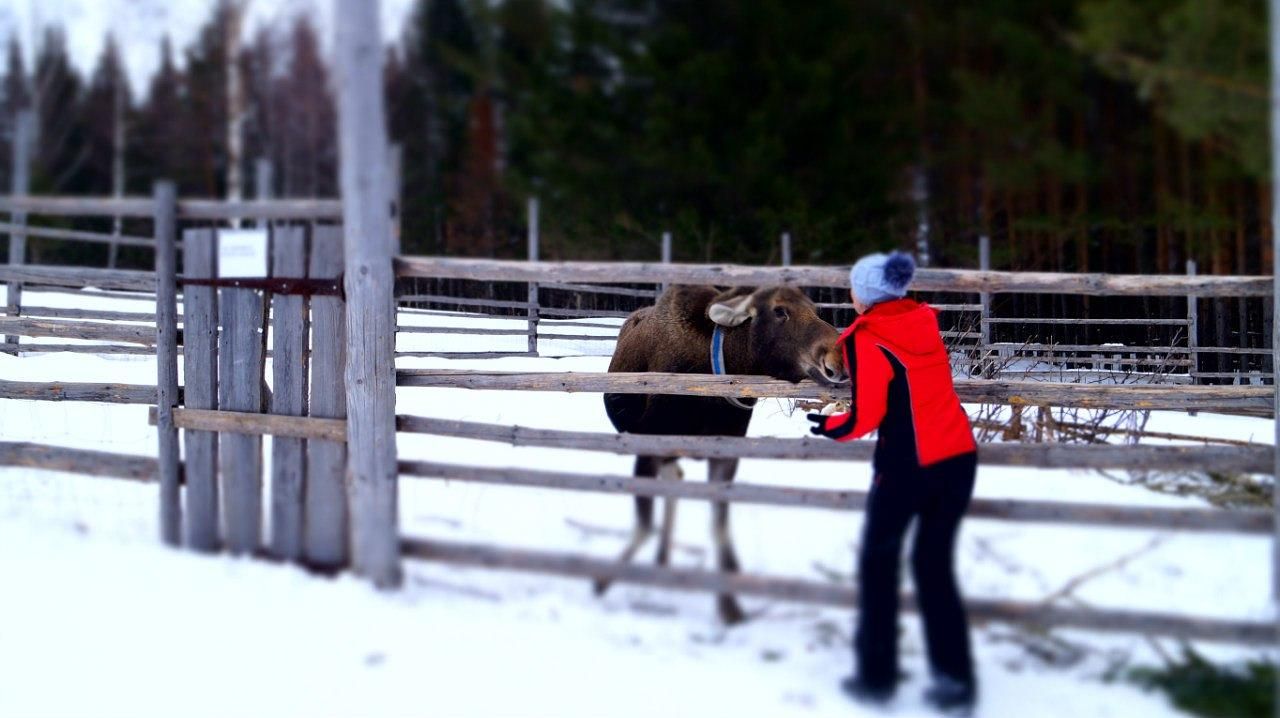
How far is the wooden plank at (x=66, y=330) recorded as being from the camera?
707 centimetres

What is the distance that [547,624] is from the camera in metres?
3.93

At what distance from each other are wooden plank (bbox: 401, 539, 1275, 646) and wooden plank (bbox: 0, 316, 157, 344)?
4354 millimetres

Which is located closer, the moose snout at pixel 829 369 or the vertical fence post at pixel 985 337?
the moose snout at pixel 829 369

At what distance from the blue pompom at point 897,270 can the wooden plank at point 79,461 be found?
3.81 m

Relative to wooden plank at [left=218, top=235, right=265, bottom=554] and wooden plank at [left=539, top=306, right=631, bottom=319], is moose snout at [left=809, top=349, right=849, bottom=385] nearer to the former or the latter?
wooden plank at [left=218, top=235, right=265, bottom=554]

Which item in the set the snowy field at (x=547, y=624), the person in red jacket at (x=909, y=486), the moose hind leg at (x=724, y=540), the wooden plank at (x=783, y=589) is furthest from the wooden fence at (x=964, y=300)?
the wooden plank at (x=783, y=589)

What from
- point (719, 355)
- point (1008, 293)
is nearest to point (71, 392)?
point (719, 355)

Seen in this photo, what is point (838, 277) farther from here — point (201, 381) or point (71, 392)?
point (71, 392)

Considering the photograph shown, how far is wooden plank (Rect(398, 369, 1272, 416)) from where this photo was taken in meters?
4.26

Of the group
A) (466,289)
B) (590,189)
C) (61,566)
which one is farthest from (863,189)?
(61,566)

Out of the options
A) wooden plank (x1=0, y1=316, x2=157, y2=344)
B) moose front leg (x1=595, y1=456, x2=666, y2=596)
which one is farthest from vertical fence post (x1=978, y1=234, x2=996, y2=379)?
wooden plank (x1=0, y1=316, x2=157, y2=344)

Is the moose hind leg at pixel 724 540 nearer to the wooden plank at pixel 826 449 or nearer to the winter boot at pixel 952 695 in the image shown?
the wooden plank at pixel 826 449

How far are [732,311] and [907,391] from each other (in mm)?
1332

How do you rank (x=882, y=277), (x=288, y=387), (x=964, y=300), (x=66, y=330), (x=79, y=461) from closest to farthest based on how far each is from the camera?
1. (x=882, y=277)
2. (x=288, y=387)
3. (x=79, y=461)
4. (x=66, y=330)
5. (x=964, y=300)
